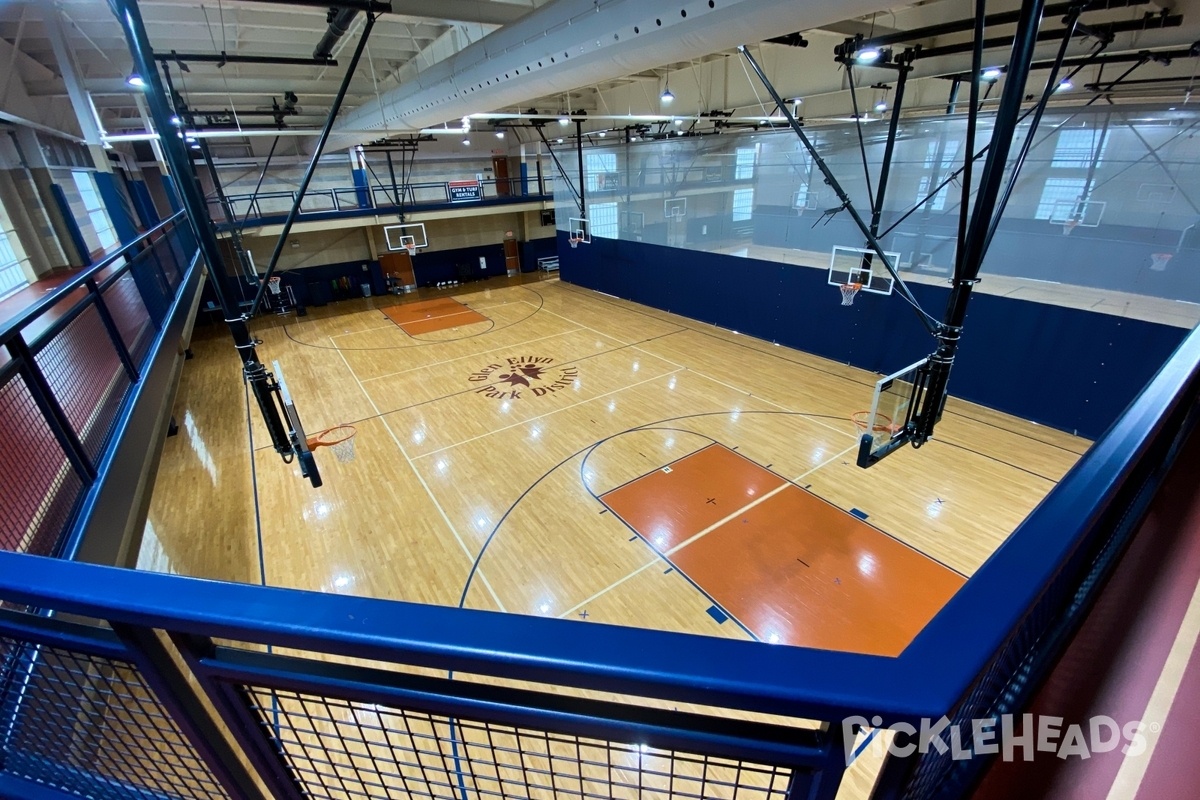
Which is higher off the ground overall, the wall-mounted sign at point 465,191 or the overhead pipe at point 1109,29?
the overhead pipe at point 1109,29

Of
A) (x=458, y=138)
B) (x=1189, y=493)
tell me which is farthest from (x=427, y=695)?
(x=458, y=138)

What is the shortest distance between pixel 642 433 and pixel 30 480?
22.5 feet

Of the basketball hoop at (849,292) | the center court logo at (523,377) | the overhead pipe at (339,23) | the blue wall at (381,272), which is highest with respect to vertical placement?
the overhead pipe at (339,23)

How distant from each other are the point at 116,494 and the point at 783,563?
5.80m

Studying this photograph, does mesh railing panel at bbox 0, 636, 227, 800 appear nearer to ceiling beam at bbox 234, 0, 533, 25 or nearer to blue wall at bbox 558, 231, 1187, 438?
ceiling beam at bbox 234, 0, 533, 25

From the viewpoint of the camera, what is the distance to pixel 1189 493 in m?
2.28

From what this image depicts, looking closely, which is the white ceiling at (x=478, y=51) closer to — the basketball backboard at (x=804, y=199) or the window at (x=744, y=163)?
the window at (x=744, y=163)

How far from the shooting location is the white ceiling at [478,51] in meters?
4.16

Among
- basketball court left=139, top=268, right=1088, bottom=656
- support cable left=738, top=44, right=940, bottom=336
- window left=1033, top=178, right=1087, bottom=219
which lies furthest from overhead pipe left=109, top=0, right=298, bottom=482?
window left=1033, top=178, right=1087, bottom=219

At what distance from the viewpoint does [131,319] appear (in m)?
6.25

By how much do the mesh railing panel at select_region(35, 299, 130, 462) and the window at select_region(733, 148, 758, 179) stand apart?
37.0 feet

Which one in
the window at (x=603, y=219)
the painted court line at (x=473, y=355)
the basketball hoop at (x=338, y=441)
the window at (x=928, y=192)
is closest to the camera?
the basketball hoop at (x=338, y=441)

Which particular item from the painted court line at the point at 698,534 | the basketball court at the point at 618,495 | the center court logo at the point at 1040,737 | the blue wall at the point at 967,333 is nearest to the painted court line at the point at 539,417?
the basketball court at the point at 618,495

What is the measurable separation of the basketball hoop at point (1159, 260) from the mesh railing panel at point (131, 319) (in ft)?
41.2
